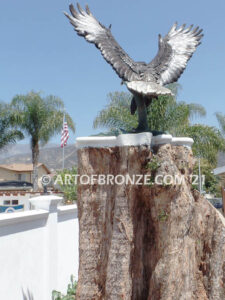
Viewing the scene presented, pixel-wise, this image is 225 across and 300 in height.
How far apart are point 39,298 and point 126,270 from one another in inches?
73.8

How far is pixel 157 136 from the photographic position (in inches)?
163

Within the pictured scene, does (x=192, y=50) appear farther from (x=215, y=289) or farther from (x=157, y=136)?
(x=215, y=289)

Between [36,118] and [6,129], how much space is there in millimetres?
2000

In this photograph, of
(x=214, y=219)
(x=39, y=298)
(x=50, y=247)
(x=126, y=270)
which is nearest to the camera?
(x=126, y=270)

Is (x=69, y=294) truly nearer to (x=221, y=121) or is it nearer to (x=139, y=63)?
(x=139, y=63)

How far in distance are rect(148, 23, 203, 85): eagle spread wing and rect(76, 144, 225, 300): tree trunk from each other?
3.30 feet

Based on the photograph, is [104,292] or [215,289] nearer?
[104,292]

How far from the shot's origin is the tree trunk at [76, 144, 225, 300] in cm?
393

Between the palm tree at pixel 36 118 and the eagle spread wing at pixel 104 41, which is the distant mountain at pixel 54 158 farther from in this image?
the eagle spread wing at pixel 104 41

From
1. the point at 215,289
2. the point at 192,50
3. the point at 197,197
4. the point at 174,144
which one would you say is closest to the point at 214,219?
the point at 197,197

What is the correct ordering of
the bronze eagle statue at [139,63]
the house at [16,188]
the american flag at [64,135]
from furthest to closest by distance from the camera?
the american flag at [64,135]
the house at [16,188]
the bronze eagle statue at [139,63]

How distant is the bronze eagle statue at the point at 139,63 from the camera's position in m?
3.93

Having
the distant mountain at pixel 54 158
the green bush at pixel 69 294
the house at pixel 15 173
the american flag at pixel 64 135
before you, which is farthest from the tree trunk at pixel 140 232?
the house at pixel 15 173

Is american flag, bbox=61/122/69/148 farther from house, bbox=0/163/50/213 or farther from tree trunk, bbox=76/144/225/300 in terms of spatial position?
tree trunk, bbox=76/144/225/300
